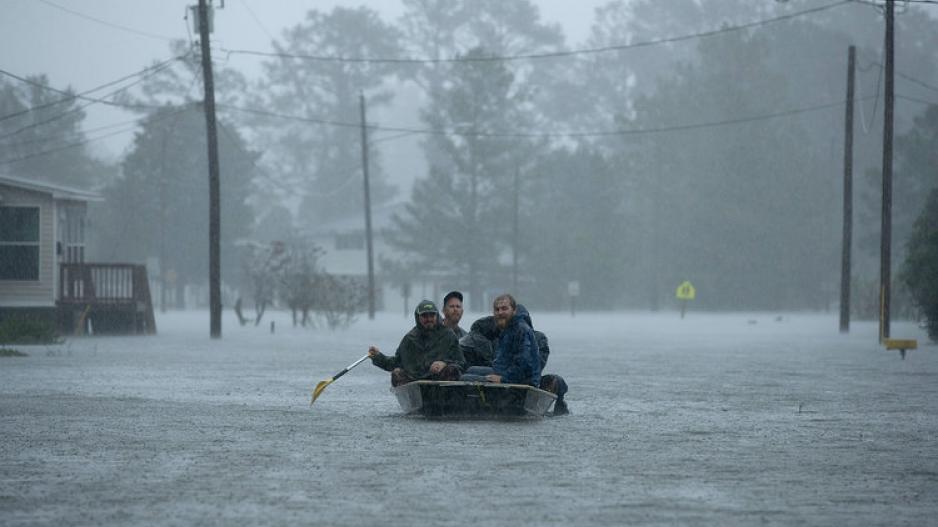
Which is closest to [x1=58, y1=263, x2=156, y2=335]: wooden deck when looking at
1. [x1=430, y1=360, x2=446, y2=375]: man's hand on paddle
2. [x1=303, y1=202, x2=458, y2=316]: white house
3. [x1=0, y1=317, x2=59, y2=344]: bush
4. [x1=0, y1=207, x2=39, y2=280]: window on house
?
[x1=0, y1=207, x2=39, y2=280]: window on house

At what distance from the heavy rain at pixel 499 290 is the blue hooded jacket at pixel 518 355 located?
4cm

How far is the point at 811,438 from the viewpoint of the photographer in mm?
14914

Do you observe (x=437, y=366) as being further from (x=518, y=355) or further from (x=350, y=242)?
(x=350, y=242)

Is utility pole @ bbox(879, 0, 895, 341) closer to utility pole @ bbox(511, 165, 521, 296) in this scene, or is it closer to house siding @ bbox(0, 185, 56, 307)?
house siding @ bbox(0, 185, 56, 307)

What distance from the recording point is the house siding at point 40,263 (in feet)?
136

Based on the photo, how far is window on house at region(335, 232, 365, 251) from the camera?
101438 millimetres

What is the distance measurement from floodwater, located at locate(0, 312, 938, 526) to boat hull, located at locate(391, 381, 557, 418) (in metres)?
0.25

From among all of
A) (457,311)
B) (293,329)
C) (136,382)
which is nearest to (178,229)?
(293,329)

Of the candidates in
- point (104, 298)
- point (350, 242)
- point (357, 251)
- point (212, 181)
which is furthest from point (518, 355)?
point (350, 242)

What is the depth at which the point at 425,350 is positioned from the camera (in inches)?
666

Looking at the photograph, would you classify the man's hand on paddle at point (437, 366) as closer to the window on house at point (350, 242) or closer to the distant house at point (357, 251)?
the distant house at point (357, 251)

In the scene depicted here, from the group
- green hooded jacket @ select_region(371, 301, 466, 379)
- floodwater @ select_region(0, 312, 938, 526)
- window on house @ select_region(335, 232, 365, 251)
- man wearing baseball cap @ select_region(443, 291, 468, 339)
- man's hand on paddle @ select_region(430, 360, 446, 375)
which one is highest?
Result: window on house @ select_region(335, 232, 365, 251)

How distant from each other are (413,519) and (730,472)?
3465 millimetres

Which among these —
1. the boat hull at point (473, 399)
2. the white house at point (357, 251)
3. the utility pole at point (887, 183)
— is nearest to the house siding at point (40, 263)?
the utility pole at point (887, 183)
